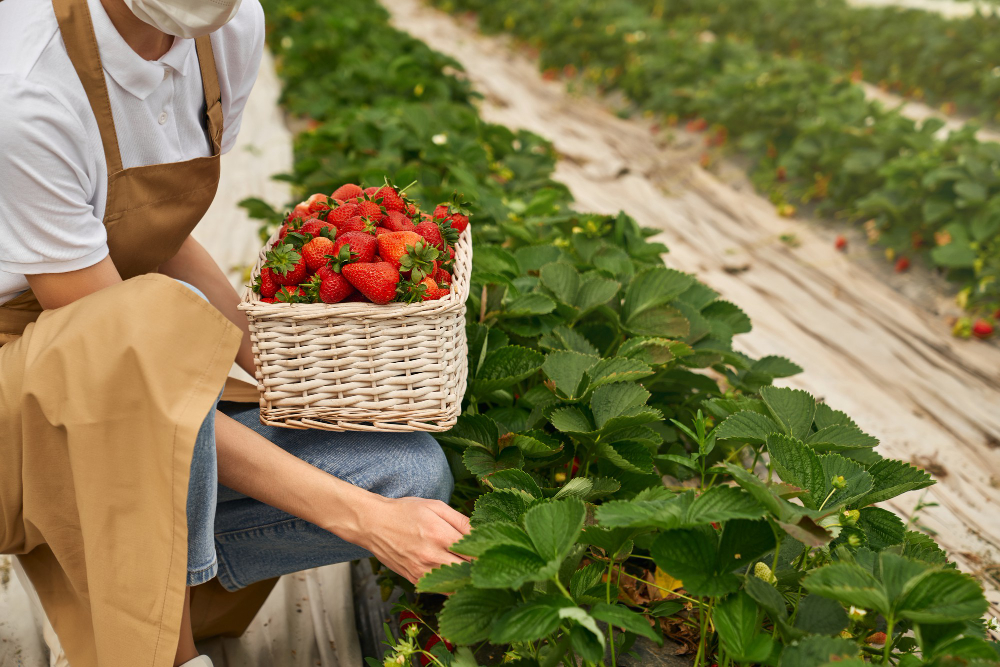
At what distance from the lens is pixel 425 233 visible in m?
1.32

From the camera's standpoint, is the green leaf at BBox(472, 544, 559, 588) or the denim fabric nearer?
the green leaf at BBox(472, 544, 559, 588)

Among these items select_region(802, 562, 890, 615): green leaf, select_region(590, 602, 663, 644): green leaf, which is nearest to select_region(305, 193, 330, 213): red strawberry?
select_region(590, 602, 663, 644): green leaf

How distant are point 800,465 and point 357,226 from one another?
803mm

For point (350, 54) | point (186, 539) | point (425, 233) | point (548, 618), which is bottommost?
point (350, 54)

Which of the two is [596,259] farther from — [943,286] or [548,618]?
[943,286]

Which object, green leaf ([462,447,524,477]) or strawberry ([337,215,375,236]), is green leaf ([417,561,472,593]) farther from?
strawberry ([337,215,375,236])

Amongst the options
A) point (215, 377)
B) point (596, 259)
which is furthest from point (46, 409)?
point (596, 259)

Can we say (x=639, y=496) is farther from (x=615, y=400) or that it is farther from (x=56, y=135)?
(x=56, y=135)

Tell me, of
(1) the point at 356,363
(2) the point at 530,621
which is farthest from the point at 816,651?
(1) the point at 356,363

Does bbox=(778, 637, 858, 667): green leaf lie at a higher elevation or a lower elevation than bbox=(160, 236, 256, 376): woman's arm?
higher

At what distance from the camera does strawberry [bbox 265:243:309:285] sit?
3.88 feet

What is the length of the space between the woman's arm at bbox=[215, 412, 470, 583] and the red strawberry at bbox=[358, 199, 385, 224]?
0.42 meters

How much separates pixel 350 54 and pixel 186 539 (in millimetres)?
3889

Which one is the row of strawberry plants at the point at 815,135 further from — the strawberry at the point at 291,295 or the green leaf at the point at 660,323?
the strawberry at the point at 291,295
